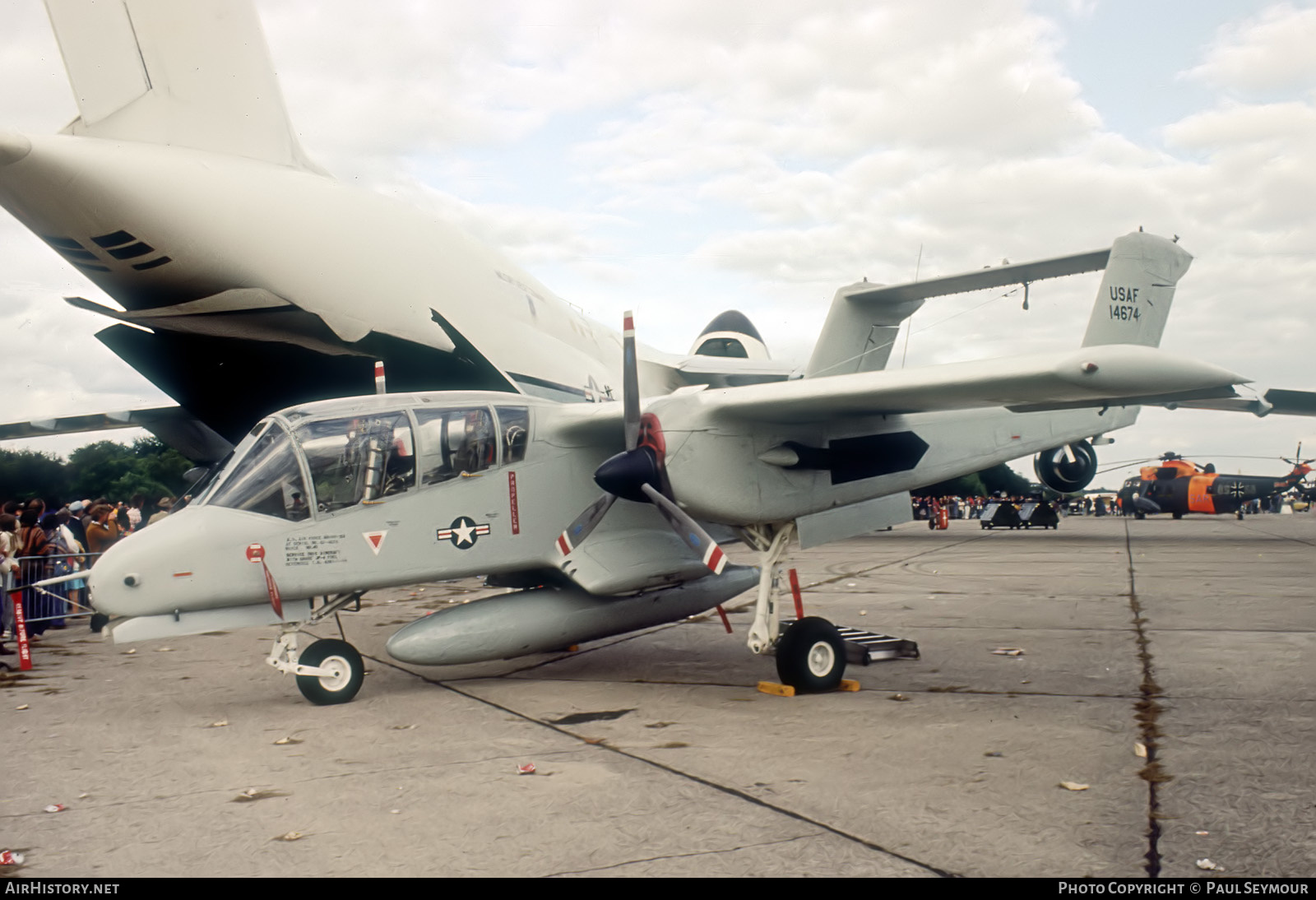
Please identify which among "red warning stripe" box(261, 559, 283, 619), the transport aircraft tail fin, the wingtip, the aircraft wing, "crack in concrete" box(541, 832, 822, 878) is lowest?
"crack in concrete" box(541, 832, 822, 878)

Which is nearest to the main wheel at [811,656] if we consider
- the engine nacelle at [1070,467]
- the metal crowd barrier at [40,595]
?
the metal crowd barrier at [40,595]

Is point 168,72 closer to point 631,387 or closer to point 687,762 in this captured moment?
point 631,387

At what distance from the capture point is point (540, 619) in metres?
7.92

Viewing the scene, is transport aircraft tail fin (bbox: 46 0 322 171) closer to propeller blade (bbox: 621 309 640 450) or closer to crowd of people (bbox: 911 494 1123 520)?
propeller blade (bbox: 621 309 640 450)

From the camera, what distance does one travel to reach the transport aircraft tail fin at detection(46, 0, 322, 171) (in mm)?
12164

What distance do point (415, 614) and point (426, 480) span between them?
6.17 m

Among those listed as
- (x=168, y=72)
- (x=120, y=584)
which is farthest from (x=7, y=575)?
(x=168, y=72)

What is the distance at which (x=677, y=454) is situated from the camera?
7605 mm

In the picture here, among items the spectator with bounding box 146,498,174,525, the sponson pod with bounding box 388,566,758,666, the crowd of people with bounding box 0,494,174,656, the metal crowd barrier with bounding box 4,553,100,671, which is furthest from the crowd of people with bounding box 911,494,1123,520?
the sponson pod with bounding box 388,566,758,666

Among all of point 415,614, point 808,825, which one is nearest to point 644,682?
point 808,825

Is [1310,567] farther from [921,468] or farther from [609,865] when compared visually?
[609,865]

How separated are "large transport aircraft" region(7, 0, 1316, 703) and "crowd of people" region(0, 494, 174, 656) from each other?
Answer: 2.55 meters

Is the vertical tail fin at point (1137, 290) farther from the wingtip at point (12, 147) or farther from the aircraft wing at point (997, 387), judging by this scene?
the wingtip at point (12, 147)

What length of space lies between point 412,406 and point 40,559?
8026mm
